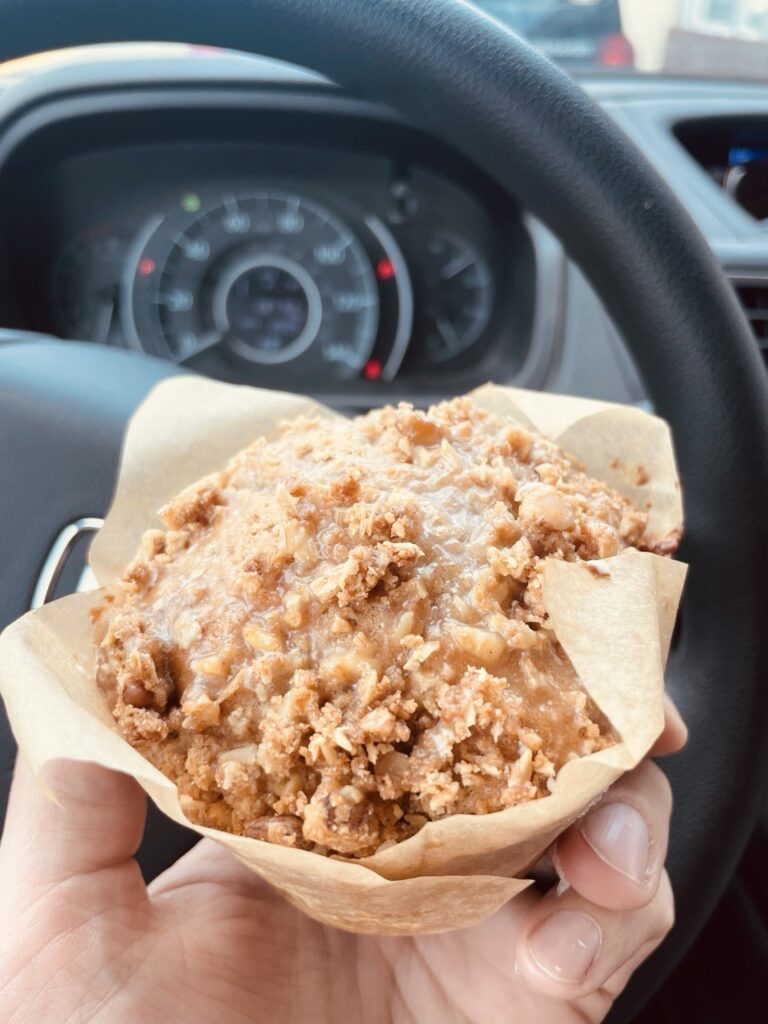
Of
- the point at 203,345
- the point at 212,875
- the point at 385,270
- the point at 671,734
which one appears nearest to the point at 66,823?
the point at 212,875

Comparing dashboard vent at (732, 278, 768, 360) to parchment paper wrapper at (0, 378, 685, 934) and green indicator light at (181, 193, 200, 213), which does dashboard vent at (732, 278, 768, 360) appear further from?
green indicator light at (181, 193, 200, 213)

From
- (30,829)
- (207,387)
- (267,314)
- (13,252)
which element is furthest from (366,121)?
(30,829)

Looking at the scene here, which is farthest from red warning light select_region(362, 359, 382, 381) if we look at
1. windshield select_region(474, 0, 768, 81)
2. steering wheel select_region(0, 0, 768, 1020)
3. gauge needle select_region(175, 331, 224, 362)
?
steering wheel select_region(0, 0, 768, 1020)

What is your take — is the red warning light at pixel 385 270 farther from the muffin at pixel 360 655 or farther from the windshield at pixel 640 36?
the muffin at pixel 360 655

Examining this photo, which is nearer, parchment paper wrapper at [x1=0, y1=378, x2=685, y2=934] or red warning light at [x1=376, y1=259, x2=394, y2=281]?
parchment paper wrapper at [x1=0, y1=378, x2=685, y2=934]

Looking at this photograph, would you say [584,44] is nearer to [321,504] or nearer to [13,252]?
[13,252]

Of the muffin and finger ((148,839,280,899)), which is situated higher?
the muffin

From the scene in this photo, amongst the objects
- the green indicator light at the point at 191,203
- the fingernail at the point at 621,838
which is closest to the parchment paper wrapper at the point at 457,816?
the fingernail at the point at 621,838
